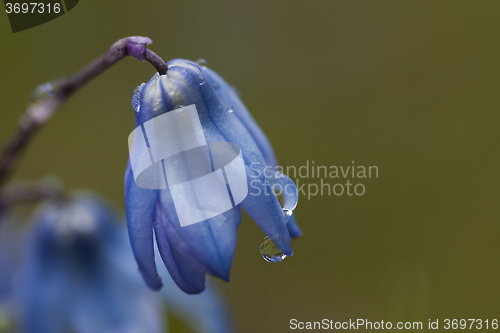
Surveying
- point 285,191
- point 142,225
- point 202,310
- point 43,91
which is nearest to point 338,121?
point 202,310

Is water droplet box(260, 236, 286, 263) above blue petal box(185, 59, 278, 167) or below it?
below

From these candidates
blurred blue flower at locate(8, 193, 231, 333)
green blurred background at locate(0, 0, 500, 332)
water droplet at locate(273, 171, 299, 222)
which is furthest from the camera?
green blurred background at locate(0, 0, 500, 332)

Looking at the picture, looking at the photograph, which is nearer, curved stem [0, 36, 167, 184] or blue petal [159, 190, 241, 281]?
blue petal [159, 190, 241, 281]

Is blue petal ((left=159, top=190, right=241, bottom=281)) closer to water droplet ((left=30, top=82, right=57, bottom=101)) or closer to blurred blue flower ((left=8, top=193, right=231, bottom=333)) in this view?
water droplet ((left=30, top=82, right=57, bottom=101))

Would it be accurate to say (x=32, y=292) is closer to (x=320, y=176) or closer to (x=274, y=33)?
(x=320, y=176)

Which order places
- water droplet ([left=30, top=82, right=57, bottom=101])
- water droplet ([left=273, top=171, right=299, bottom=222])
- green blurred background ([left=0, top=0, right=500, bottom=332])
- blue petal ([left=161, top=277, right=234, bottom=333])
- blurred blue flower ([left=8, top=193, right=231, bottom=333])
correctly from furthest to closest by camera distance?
green blurred background ([left=0, top=0, right=500, bottom=332]) < blue petal ([left=161, top=277, right=234, bottom=333]) < blurred blue flower ([left=8, top=193, right=231, bottom=333]) < water droplet ([left=30, top=82, right=57, bottom=101]) < water droplet ([left=273, top=171, right=299, bottom=222])

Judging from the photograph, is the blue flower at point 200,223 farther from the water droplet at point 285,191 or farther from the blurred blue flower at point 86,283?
the blurred blue flower at point 86,283

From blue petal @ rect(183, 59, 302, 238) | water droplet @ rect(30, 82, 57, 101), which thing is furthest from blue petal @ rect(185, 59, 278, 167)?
water droplet @ rect(30, 82, 57, 101)

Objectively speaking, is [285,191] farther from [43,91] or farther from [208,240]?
[43,91]

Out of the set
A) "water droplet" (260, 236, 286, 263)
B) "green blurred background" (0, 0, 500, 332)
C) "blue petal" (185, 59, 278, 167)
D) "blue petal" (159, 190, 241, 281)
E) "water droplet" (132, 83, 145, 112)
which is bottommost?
"green blurred background" (0, 0, 500, 332)
